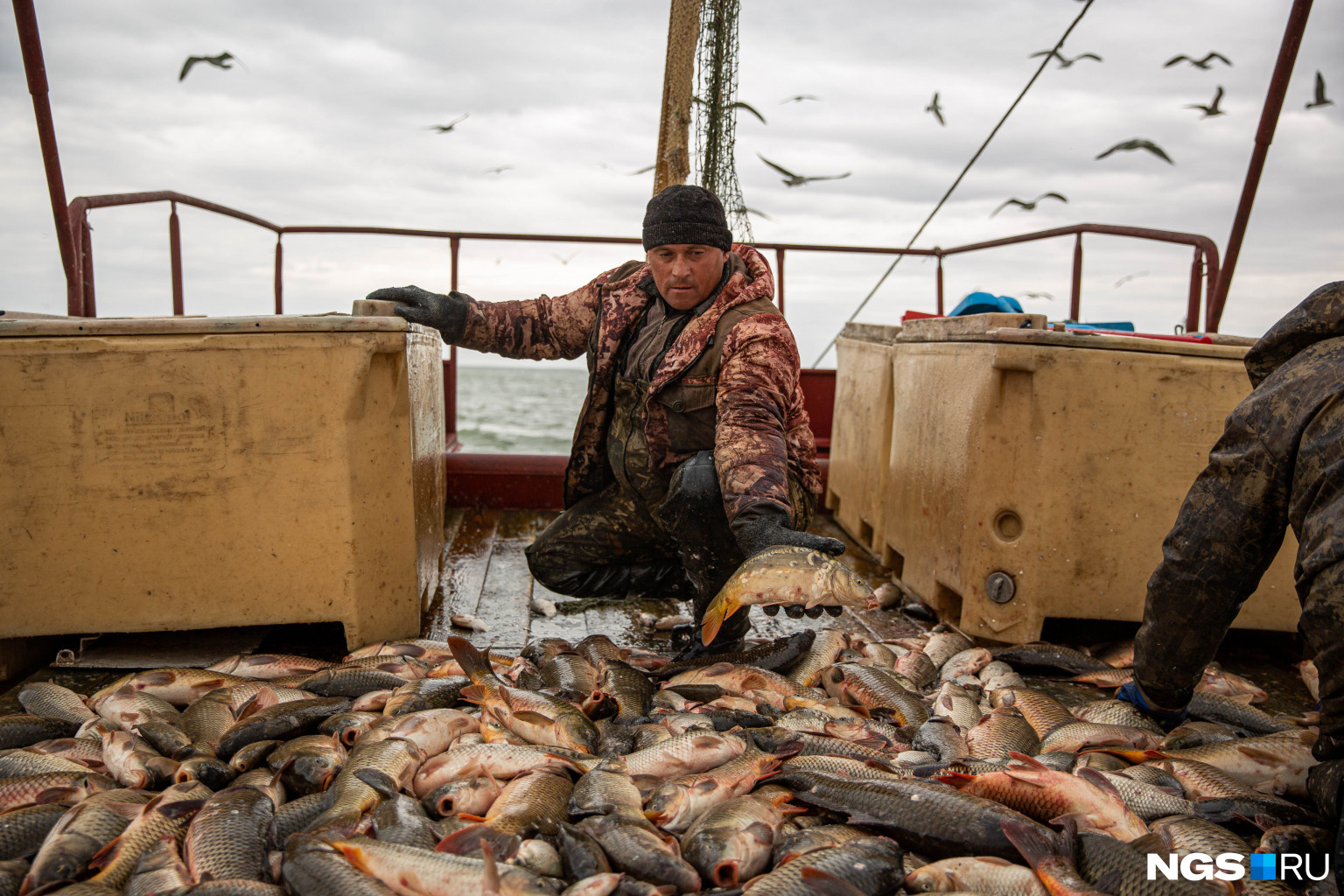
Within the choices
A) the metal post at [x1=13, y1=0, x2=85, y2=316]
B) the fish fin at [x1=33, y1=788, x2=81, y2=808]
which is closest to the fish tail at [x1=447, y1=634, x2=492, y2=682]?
the fish fin at [x1=33, y1=788, x2=81, y2=808]

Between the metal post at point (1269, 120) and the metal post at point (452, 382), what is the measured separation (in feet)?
18.1

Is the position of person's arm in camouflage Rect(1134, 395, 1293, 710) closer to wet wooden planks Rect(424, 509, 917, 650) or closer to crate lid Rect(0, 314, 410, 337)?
wet wooden planks Rect(424, 509, 917, 650)

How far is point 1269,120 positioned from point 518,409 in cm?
4276

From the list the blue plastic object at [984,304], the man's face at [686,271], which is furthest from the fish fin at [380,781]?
the blue plastic object at [984,304]

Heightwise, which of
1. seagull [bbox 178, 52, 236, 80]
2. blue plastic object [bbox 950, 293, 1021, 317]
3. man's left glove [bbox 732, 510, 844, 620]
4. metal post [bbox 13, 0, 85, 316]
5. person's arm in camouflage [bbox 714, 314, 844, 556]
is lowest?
man's left glove [bbox 732, 510, 844, 620]

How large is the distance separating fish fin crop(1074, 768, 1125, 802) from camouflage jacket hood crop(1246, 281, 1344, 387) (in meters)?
1.28

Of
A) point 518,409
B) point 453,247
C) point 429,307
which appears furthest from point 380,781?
point 518,409

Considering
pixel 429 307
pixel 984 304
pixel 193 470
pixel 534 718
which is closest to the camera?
pixel 534 718

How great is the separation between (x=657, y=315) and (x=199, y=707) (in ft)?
7.74

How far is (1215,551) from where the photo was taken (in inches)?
104

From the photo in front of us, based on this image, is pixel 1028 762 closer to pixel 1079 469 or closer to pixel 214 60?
pixel 1079 469

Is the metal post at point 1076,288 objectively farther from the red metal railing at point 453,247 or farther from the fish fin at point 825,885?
the fish fin at point 825,885

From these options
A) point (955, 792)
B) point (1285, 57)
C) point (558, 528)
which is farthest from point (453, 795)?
point (1285, 57)

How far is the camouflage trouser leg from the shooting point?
167 inches
